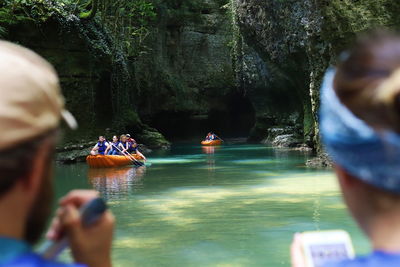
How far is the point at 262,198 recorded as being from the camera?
8969mm

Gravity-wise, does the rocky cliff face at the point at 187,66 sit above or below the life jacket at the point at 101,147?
above

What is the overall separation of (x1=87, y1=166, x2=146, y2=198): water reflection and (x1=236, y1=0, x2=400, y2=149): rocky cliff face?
5.35 metres

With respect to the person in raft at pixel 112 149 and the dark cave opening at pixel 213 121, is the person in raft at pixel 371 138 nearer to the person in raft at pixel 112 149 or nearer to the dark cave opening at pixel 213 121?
the person in raft at pixel 112 149

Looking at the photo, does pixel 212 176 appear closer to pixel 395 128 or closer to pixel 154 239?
pixel 154 239

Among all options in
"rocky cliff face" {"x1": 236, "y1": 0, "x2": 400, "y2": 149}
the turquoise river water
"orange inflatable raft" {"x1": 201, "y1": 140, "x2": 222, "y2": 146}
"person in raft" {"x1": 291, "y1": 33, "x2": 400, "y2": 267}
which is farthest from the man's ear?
"orange inflatable raft" {"x1": 201, "y1": 140, "x2": 222, "y2": 146}

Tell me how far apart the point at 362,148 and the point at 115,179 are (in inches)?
489

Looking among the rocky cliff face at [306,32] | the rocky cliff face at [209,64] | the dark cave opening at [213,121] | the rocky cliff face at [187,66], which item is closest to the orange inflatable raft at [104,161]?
the rocky cliff face at [209,64]

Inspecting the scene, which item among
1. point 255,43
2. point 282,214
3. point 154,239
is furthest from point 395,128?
point 255,43

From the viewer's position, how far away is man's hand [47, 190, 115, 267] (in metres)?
1.03

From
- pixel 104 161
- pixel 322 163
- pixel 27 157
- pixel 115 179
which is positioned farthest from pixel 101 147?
pixel 27 157

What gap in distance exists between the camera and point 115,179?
13.1m

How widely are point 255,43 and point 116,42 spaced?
246 inches

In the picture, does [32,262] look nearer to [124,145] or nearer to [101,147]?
[101,147]

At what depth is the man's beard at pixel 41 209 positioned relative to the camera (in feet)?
3.18
